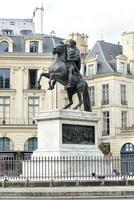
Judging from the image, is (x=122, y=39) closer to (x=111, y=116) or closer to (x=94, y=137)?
(x=111, y=116)

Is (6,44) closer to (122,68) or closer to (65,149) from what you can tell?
(122,68)

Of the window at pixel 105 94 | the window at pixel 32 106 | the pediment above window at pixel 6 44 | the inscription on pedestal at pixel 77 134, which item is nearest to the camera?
the inscription on pedestal at pixel 77 134

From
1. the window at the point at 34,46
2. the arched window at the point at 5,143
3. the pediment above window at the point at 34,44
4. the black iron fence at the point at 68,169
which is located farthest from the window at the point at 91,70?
the black iron fence at the point at 68,169

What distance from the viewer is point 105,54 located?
6775 cm

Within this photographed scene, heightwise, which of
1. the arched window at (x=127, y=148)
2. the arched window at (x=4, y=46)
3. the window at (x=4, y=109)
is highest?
the arched window at (x=4, y=46)

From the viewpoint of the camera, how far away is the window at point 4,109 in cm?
6291

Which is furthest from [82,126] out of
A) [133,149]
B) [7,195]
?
[133,149]

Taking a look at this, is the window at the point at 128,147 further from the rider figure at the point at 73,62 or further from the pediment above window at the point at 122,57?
the rider figure at the point at 73,62

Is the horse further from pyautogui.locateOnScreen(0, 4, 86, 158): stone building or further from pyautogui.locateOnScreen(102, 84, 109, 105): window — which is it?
pyautogui.locateOnScreen(102, 84, 109, 105): window

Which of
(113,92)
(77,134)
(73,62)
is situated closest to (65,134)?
→ (77,134)

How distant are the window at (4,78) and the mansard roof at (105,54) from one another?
992cm

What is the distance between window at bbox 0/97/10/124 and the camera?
62.9 meters

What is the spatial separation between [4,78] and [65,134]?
41523mm

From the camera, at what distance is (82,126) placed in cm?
2478
